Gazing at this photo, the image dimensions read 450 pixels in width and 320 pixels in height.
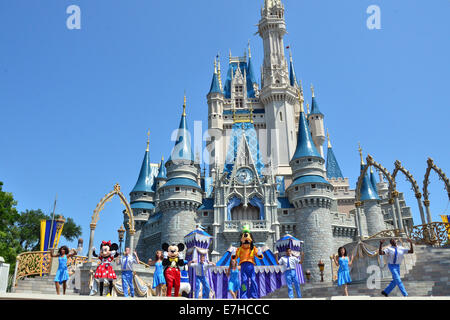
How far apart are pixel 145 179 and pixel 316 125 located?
22.4 meters

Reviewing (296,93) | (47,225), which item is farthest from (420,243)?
(296,93)

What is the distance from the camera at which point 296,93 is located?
45781mm

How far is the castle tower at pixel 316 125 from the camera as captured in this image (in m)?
46.0

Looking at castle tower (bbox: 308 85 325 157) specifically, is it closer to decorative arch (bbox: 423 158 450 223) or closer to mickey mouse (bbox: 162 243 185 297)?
decorative arch (bbox: 423 158 450 223)

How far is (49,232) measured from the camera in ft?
61.3

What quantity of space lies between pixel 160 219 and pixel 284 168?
15.0 metres

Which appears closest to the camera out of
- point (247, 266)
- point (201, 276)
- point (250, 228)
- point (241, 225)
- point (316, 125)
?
point (247, 266)

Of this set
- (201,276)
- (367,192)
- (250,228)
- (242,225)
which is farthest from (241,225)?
(201,276)

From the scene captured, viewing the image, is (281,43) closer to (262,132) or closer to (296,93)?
(296,93)

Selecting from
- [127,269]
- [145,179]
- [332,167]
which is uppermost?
[332,167]

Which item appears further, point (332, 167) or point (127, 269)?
point (332, 167)

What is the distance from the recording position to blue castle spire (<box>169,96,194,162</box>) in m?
35.0

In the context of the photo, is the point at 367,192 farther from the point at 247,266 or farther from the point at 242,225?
the point at 247,266

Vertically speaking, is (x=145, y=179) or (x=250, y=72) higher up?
(x=250, y=72)
